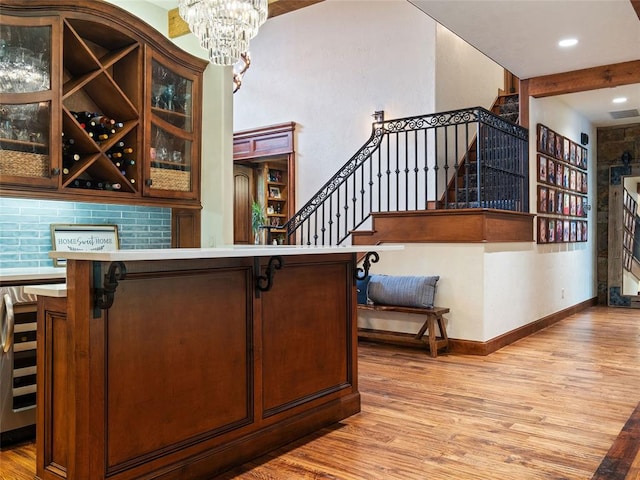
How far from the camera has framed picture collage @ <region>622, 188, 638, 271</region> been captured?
8.77m

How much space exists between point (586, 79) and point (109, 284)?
18.9ft

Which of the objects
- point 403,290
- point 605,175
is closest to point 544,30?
point 403,290

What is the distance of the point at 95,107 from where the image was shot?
12.3 feet

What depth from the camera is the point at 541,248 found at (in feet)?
21.6

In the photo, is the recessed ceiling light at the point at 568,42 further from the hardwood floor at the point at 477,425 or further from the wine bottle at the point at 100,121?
the wine bottle at the point at 100,121

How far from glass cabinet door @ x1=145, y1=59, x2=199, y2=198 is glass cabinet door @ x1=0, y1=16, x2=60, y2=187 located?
2.28ft

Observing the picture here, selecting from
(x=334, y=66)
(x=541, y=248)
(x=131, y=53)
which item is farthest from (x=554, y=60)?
(x=131, y=53)

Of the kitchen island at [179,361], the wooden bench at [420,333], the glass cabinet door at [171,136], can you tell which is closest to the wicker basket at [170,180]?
the glass cabinet door at [171,136]

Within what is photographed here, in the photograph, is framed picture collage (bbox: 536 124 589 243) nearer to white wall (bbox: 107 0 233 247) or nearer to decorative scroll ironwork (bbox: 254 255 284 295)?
white wall (bbox: 107 0 233 247)

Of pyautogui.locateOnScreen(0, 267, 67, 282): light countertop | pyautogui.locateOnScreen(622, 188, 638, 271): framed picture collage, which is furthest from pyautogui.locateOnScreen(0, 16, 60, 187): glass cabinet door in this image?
pyautogui.locateOnScreen(622, 188, 638, 271): framed picture collage

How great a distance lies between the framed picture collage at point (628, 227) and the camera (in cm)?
877

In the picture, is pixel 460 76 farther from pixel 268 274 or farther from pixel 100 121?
pixel 268 274

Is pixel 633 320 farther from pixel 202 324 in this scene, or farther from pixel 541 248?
pixel 202 324

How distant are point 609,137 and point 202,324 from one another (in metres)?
8.48
